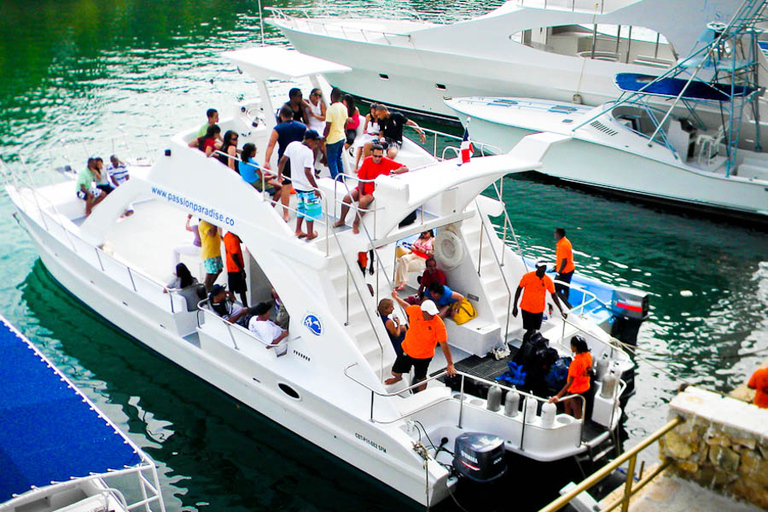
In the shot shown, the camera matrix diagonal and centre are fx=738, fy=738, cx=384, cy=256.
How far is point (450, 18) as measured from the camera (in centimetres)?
3484

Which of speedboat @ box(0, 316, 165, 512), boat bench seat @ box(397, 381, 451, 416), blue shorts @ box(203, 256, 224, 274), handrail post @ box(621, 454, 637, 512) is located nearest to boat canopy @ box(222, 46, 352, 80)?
blue shorts @ box(203, 256, 224, 274)

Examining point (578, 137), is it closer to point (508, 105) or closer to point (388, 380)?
point (508, 105)

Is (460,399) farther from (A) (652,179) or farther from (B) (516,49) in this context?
(B) (516,49)

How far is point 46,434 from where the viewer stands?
24.9ft

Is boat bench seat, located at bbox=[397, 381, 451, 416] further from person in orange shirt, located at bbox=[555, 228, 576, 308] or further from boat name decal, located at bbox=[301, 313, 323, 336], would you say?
person in orange shirt, located at bbox=[555, 228, 576, 308]

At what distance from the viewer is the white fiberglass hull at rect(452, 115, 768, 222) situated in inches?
667

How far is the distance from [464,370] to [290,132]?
393cm

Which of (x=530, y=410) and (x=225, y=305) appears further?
(x=225, y=305)

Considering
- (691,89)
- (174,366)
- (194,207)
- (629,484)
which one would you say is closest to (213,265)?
(194,207)

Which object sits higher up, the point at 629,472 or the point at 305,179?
the point at 305,179

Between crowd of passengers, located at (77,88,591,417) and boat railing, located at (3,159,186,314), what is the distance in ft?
0.82

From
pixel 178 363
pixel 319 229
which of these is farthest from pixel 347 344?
pixel 178 363

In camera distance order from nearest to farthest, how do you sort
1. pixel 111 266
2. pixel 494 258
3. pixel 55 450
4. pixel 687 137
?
pixel 55 450
pixel 494 258
pixel 111 266
pixel 687 137

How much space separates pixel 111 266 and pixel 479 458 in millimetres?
7043
